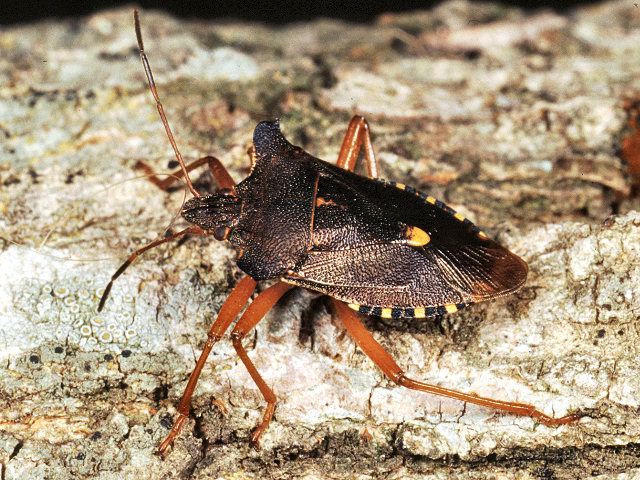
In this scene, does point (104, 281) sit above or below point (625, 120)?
below

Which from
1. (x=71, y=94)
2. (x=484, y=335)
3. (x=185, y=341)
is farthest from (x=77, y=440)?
(x=71, y=94)

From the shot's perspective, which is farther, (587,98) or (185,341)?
(587,98)

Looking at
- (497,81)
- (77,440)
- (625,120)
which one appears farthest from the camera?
(497,81)

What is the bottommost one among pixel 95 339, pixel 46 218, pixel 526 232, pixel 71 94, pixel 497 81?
pixel 95 339

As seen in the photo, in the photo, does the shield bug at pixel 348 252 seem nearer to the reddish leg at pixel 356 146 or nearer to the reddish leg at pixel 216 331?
the reddish leg at pixel 216 331

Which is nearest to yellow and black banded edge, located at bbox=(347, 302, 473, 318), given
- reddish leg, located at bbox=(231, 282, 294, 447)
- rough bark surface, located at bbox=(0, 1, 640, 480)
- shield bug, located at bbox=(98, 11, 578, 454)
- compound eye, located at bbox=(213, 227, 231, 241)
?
shield bug, located at bbox=(98, 11, 578, 454)

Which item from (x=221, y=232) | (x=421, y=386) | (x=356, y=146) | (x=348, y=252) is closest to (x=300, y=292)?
(x=348, y=252)

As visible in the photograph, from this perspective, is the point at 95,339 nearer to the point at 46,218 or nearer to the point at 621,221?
the point at 46,218
